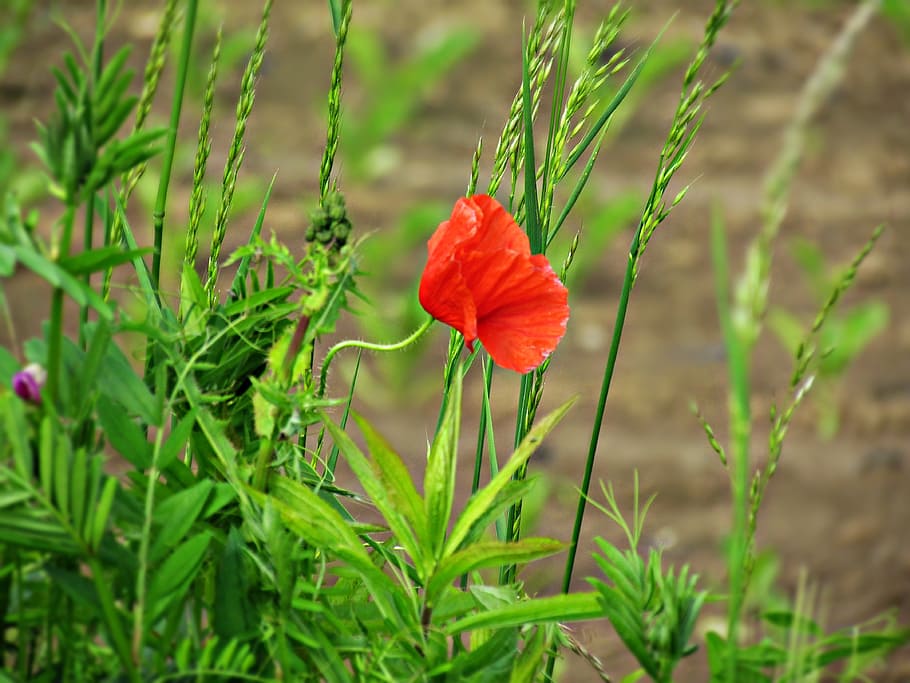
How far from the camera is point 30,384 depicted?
1.71 feet

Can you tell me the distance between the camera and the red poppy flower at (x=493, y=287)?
654 mm

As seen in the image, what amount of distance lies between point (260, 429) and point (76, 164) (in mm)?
155

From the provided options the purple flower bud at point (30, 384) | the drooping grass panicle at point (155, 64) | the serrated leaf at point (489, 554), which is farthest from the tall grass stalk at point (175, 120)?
the serrated leaf at point (489, 554)

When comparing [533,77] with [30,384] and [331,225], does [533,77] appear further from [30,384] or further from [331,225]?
[30,384]

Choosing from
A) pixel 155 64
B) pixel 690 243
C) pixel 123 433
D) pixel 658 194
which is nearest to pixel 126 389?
pixel 123 433

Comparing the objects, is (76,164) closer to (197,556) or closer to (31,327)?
(197,556)

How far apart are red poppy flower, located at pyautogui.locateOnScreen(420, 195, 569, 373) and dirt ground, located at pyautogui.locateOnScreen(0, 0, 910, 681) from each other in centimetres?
111

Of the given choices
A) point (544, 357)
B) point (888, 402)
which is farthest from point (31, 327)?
point (544, 357)

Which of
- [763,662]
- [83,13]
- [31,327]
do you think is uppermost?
[83,13]

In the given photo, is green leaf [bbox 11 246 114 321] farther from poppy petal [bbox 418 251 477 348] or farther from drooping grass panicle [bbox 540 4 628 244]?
drooping grass panicle [bbox 540 4 628 244]

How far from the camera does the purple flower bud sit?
1.70ft

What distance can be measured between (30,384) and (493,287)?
27cm

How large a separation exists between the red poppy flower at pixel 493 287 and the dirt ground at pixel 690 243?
111cm

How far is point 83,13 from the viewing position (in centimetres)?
389
